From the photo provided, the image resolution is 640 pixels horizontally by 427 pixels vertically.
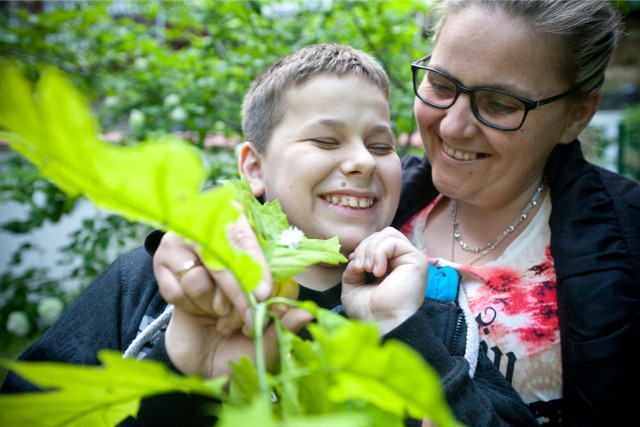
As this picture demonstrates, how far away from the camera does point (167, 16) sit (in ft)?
13.2

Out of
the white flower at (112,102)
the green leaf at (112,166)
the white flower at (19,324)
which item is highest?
the green leaf at (112,166)

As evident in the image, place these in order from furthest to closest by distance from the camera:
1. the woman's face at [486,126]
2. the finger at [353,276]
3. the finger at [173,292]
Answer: the woman's face at [486,126], the finger at [353,276], the finger at [173,292]

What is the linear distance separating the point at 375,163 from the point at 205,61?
238 cm

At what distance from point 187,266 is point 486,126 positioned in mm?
1107

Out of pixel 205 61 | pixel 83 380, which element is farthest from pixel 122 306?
pixel 205 61

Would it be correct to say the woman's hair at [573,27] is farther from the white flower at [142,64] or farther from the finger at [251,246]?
the white flower at [142,64]

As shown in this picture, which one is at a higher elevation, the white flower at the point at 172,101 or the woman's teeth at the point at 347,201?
the woman's teeth at the point at 347,201

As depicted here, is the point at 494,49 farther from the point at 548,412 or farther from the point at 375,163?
the point at 548,412

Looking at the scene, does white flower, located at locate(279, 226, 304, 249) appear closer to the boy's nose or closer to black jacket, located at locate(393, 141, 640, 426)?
the boy's nose

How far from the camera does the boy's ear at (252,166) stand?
1.57m

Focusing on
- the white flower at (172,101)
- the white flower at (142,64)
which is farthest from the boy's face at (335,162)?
the white flower at (142,64)

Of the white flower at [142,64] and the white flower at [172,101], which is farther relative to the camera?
the white flower at [142,64]

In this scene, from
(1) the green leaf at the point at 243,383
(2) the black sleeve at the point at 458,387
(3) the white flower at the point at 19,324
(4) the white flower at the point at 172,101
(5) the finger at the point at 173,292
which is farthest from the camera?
(4) the white flower at the point at 172,101

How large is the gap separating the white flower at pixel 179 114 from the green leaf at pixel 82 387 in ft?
8.54
